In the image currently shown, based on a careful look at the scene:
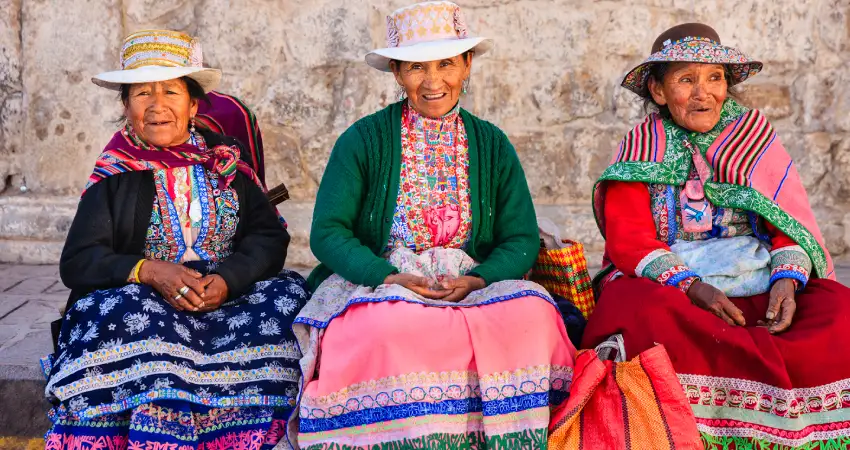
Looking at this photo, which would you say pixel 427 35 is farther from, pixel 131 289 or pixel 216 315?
pixel 131 289

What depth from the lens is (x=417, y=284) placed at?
318 cm

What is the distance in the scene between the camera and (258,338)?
3.13 meters

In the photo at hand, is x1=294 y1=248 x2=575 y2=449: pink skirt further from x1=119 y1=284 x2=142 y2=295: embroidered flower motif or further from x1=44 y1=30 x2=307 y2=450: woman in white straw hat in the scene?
x1=119 y1=284 x2=142 y2=295: embroidered flower motif

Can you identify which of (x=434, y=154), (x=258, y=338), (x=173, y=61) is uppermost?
(x=173, y=61)

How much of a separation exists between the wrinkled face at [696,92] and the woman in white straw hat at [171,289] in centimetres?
169

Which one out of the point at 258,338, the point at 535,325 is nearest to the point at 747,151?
the point at 535,325

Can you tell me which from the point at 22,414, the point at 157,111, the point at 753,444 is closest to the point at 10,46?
the point at 157,111

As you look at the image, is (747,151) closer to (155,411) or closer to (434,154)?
(434,154)

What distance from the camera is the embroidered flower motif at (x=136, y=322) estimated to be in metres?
2.96

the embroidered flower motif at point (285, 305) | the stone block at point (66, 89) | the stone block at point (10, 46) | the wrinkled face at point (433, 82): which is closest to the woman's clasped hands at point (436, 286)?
the embroidered flower motif at point (285, 305)

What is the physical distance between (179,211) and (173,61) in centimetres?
60

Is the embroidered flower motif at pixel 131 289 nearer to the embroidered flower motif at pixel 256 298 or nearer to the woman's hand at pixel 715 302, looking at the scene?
the embroidered flower motif at pixel 256 298

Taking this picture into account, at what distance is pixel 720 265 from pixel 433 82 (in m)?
1.32

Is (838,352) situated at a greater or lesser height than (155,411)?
greater
